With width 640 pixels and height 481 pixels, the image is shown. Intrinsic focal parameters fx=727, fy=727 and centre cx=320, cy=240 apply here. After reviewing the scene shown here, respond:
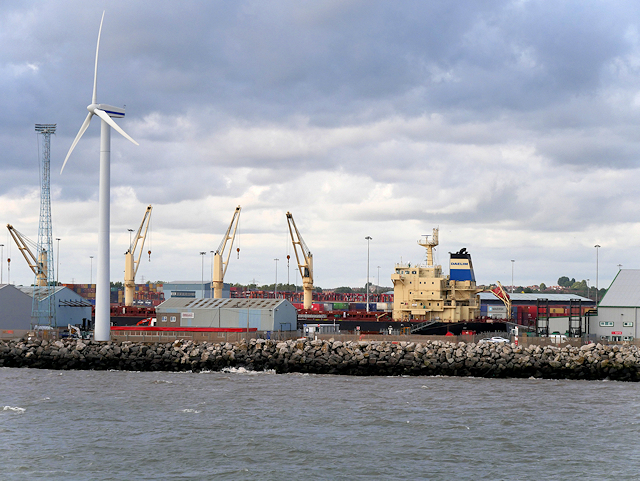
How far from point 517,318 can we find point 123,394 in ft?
341

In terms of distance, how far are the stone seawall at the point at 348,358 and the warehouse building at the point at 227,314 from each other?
15057 mm

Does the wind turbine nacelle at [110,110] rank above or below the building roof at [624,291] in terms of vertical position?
above

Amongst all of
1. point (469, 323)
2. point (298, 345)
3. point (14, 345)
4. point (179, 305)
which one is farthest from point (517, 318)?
point (14, 345)

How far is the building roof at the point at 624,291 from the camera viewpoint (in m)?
73.2

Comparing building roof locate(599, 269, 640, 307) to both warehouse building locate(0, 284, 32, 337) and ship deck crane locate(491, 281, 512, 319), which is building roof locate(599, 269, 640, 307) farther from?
warehouse building locate(0, 284, 32, 337)

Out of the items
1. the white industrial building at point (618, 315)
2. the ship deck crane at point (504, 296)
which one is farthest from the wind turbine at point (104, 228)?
the ship deck crane at point (504, 296)

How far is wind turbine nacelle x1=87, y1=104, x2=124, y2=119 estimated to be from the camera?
209 ft

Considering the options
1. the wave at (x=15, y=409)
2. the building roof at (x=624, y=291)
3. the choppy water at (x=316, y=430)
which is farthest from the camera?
the building roof at (x=624, y=291)

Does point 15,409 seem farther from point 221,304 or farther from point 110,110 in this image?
point 221,304

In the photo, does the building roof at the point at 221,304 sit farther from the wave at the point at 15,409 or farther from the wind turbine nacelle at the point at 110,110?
the wave at the point at 15,409

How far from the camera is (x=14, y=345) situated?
2376 inches

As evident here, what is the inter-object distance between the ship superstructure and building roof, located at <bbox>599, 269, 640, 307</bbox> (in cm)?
1940

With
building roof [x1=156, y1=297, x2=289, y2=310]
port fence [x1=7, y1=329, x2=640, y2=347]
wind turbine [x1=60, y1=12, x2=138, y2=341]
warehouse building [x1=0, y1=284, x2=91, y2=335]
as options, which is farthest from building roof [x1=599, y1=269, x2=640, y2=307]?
warehouse building [x1=0, y1=284, x2=91, y2=335]

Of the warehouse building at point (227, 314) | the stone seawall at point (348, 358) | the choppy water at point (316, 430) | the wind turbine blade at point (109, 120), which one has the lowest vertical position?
the choppy water at point (316, 430)
